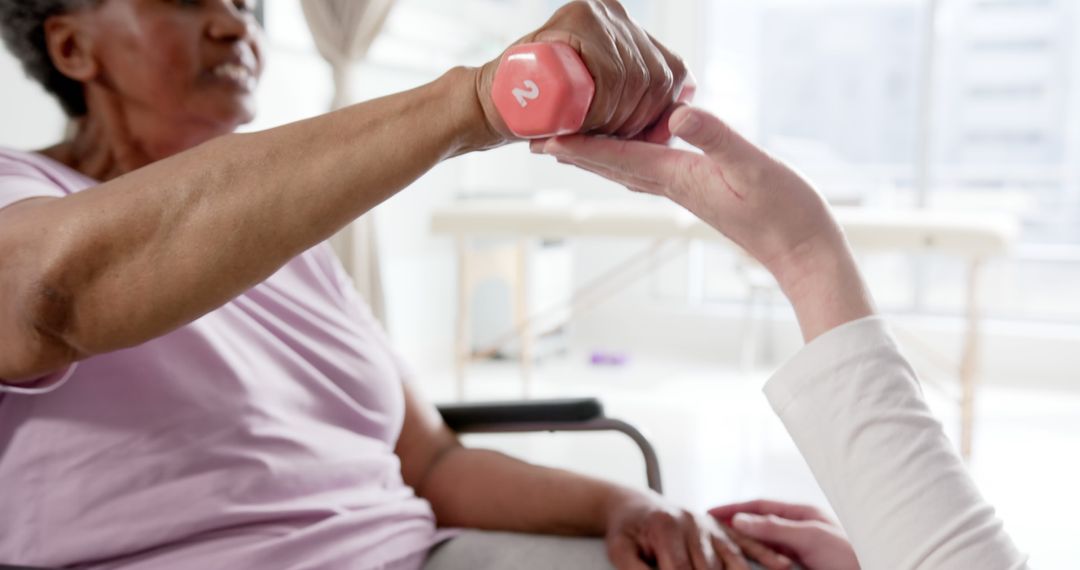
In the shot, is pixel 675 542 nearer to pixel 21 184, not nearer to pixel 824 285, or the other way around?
pixel 824 285

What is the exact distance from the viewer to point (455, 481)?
1293 millimetres

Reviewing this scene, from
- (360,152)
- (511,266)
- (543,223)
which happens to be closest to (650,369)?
(511,266)

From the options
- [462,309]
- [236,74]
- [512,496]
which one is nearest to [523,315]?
[462,309]

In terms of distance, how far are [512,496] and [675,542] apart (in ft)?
0.83

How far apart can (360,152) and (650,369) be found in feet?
14.1

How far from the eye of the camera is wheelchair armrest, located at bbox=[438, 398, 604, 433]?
4.65 feet

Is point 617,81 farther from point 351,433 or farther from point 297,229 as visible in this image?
point 351,433

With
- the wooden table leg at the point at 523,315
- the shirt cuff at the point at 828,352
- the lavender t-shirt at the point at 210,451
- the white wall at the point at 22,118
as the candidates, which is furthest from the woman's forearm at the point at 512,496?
the wooden table leg at the point at 523,315

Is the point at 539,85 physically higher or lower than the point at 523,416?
higher

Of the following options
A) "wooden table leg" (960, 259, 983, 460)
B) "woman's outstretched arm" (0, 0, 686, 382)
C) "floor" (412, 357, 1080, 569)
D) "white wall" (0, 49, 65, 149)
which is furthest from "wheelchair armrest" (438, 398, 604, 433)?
"wooden table leg" (960, 259, 983, 460)

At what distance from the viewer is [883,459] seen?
717 millimetres

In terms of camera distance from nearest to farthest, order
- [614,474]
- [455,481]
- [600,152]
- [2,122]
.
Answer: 1. [600,152]
2. [455,481]
3. [2,122]
4. [614,474]

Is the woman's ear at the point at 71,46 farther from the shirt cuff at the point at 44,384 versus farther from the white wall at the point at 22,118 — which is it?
the white wall at the point at 22,118

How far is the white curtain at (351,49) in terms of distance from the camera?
2.56 metres
